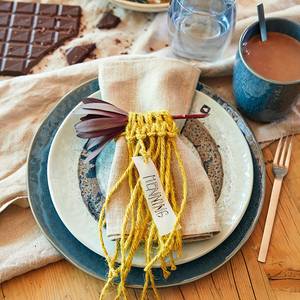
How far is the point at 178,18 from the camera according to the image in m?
0.92

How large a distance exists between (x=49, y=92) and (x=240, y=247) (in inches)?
16.9

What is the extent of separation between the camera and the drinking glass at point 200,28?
2.99ft

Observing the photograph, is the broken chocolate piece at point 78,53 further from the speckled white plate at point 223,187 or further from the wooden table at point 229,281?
the wooden table at point 229,281

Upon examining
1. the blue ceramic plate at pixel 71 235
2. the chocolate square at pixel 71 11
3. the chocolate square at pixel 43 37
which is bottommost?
the blue ceramic plate at pixel 71 235

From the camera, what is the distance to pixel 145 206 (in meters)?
0.67

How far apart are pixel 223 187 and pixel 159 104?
0.16m

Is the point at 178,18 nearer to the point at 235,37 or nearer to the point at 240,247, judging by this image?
the point at 235,37

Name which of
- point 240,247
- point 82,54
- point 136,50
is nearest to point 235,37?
point 136,50

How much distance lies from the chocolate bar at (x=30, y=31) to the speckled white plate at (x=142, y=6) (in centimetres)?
9

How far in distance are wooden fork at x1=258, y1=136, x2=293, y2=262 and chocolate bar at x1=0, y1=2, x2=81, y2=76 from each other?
464mm

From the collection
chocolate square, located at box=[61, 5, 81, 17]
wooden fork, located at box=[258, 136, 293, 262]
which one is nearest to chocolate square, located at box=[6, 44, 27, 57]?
chocolate square, located at box=[61, 5, 81, 17]

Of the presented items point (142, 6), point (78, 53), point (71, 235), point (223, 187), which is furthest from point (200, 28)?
point (71, 235)

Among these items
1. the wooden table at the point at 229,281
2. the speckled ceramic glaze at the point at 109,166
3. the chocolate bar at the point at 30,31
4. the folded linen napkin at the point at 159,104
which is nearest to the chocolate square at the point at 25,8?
the chocolate bar at the point at 30,31

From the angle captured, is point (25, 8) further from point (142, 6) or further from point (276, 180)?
point (276, 180)
